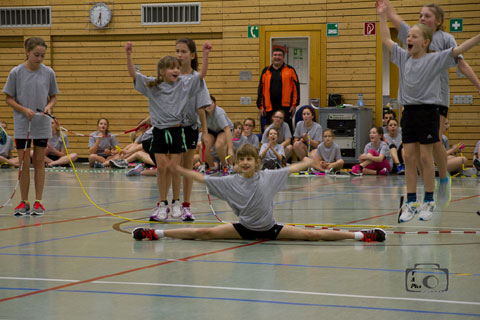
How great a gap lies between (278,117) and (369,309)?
1091 centimetres

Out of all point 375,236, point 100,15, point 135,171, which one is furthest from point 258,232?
point 100,15

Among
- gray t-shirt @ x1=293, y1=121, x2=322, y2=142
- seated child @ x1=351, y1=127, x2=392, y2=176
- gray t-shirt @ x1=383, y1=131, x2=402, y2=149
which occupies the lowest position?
seated child @ x1=351, y1=127, x2=392, y2=176

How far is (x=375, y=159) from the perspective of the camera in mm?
13367

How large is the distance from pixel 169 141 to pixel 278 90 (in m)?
8.75

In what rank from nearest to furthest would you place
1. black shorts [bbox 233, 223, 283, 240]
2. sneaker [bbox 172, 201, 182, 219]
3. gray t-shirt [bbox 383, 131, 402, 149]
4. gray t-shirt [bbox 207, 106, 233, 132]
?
black shorts [bbox 233, 223, 283, 240]
sneaker [bbox 172, 201, 182, 219]
gray t-shirt [bbox 207, 106, 233, 132]
gray t-shirt [bbox 383, 131, 402, 149]

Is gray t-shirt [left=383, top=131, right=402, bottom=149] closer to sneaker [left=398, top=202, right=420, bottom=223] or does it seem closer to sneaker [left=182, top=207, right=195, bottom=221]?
sneaker [left=398, top=202, right=420, bottom=223]

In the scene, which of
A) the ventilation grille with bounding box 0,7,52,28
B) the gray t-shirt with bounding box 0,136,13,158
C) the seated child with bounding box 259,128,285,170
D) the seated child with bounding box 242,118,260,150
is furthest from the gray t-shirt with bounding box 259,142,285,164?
the ventilation grille with bounding box 0,7,52,28

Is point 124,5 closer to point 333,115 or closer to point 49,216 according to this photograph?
point 333,115

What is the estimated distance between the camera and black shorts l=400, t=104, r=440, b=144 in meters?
5.91

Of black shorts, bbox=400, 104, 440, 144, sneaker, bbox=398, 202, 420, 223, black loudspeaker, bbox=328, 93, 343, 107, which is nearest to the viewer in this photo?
sneaker, bbox=398, 202, 420, 223

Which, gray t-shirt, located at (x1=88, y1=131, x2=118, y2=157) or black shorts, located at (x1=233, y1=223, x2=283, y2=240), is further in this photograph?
gray t-shirt, located at (x1=88, y1=131, x2=118, y2=157)

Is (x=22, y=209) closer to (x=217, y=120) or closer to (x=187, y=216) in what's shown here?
(x=187, y=216)

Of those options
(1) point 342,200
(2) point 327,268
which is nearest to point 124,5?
(1) point 342,200

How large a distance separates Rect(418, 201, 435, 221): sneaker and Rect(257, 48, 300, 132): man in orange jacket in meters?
8.82
